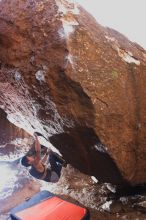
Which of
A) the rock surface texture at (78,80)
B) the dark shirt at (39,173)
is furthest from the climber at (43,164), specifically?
the rock surface texture at (78,80)

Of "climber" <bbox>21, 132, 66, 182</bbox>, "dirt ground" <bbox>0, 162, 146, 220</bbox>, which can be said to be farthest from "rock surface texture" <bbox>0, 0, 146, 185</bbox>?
"climber" <bbox>21, 132, 66, 182</bbox>

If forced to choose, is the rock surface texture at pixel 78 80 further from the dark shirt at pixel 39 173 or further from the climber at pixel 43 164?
the dark shirt at pixel 39 173

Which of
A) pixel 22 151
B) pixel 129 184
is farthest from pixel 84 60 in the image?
pixel 22 151

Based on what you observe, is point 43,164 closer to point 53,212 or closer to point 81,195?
point 81,195

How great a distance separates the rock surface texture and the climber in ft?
3.30

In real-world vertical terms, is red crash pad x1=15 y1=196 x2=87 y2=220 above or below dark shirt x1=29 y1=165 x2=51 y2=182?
above

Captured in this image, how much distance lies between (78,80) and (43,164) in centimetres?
202

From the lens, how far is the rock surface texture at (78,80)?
9.75 ft

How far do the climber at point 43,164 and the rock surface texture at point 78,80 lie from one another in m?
1.00

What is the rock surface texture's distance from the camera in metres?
2.97

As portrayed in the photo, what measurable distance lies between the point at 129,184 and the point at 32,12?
2565 millimetres

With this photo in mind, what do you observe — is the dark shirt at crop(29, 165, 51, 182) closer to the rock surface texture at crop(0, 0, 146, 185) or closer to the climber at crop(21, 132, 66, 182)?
the climber at crop(21, 132, 66, 182)

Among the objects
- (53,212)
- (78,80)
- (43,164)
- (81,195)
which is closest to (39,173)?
(43,164)

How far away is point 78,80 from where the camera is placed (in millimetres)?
2908
